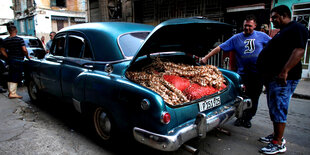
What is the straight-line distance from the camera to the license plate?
2444 millimetres

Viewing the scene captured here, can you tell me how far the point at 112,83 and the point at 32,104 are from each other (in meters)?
3.72

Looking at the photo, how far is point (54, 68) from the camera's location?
3.77 m

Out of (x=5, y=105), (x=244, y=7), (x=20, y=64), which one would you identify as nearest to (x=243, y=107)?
(x=5, y=105)

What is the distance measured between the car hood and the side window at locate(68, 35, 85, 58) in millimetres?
1189

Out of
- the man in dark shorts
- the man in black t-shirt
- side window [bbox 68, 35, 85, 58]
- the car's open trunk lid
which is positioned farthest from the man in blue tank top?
the man in dark shorts

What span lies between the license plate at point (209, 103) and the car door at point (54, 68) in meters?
2.64

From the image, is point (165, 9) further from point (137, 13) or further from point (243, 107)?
point (243, 107)

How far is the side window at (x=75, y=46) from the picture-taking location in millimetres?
3339

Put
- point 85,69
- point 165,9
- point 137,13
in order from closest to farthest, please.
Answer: point 85,69, point 165,9, point 137,13

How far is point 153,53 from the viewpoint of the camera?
3.31m

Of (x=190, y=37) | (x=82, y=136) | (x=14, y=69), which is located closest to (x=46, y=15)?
(x=14, y=69)

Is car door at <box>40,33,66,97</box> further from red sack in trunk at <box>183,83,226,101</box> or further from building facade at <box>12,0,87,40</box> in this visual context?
building facade at <box>12,0,87,40</box>

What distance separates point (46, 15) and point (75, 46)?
2368 centimetres

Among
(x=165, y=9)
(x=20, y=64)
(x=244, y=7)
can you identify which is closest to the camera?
(x=20, y=64)
